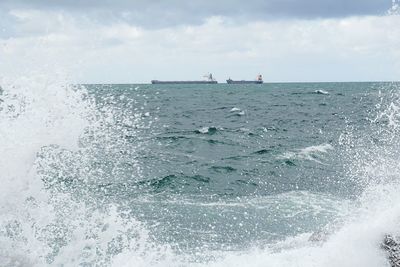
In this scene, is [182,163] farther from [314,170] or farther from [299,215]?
[299,215]

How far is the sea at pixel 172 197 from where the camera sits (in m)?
11.4

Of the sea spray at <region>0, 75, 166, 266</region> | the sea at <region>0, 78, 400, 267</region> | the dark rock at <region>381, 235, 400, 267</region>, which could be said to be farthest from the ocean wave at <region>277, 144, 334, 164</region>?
the dark rock at <region>381, 235, 400, 267</region>

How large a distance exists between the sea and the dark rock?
3.8 inches

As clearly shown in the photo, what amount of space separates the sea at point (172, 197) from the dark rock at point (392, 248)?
97 mm

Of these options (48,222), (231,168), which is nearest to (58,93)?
(48,222)

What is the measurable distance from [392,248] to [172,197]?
31.7 ft

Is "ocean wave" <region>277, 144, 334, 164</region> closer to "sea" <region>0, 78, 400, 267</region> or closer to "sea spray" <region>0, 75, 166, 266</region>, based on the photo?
"sea" <region>0, 78, 400, 267</region>

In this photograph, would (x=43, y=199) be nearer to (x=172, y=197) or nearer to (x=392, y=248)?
(x=172, y=197)

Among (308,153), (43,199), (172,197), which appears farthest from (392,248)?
(308,153)

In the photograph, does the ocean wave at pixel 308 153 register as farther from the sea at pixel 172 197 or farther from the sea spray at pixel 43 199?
the sea spray at pixel 43 199

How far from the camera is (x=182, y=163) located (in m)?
23.8

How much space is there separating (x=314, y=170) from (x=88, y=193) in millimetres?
9646

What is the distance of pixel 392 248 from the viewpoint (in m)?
9.28

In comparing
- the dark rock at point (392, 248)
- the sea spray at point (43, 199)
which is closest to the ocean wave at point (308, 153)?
the sea spray at point (43, 199)
